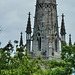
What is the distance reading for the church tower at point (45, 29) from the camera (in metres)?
71.8

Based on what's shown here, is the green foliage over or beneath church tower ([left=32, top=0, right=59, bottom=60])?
beneath

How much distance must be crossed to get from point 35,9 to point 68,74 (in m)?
31.6

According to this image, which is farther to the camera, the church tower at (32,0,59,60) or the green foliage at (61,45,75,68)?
the church tower at (32,0,59,60)

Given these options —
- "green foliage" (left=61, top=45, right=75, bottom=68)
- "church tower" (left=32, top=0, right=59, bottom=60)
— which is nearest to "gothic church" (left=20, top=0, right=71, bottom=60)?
"church tower" (left=32, top=0, right=59, bottom=60)

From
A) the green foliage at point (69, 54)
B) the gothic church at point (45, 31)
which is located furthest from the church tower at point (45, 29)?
the green foliage at point (69, 54)

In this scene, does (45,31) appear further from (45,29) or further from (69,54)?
(69,54)

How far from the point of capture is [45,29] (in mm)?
72875

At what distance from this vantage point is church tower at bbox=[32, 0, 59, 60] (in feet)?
235

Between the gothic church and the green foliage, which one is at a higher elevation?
the gothic church

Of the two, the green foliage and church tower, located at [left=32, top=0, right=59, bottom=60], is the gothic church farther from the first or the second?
the green foliage

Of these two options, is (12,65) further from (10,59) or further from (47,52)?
(47,52)

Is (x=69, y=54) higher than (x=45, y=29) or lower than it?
lower

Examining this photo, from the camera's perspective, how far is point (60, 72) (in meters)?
44.1

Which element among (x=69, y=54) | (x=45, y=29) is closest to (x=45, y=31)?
(x=45, y=29)
